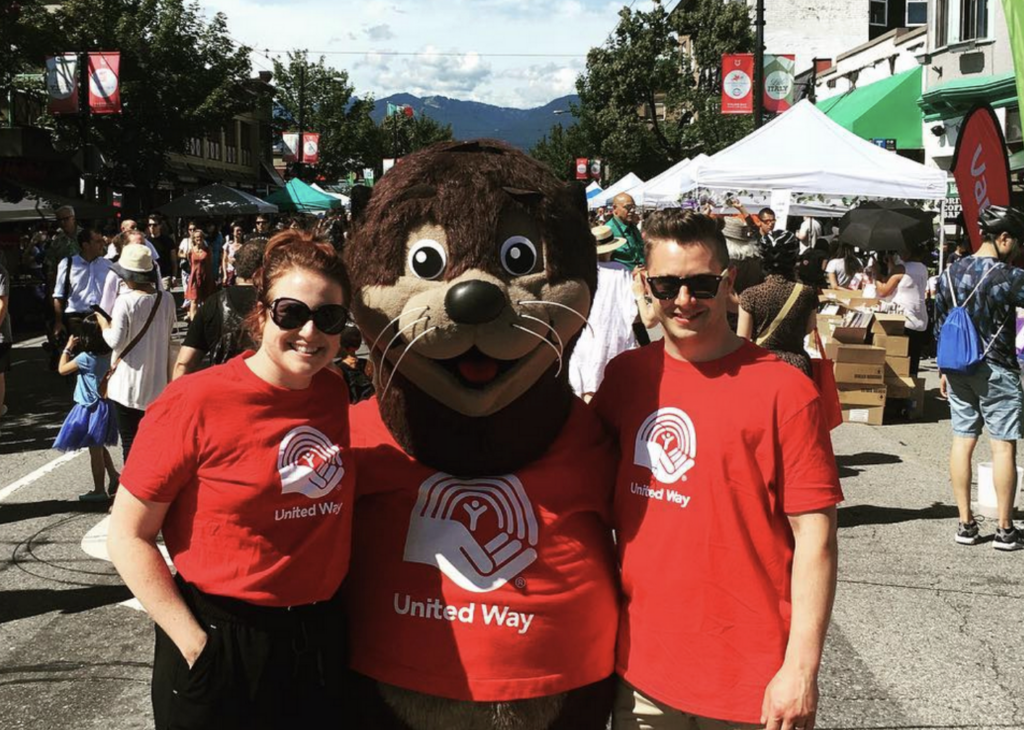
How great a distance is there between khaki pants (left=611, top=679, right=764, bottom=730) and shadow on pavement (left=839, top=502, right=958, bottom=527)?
4447mm

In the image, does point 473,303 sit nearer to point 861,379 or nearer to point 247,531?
point 247,531

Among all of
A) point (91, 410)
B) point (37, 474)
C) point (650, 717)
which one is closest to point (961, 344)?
point (650, 717)

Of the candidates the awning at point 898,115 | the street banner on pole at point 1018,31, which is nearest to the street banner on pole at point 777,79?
the awning at point 898,115

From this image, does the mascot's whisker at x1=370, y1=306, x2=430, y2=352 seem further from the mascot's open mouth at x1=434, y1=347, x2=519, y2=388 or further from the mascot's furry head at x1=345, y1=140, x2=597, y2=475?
the mascot's open mouth at x1=434, y1=347, x2=519, y2=388

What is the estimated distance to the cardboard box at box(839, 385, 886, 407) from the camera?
9.88 metres

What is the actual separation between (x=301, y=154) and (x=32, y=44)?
743 inches

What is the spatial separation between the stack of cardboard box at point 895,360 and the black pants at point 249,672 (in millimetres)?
8813

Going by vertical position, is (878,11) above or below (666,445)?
above

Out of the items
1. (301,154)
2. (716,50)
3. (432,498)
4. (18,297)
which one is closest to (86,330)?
(432,498)

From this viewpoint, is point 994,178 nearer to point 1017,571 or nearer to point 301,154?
point 1017,571

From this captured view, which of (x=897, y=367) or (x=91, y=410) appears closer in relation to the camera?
(x=91, y=410)

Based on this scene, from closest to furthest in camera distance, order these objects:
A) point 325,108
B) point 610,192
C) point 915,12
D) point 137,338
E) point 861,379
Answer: point 137,338, point 861,379, point 610,192, point 915,12, point 325,108

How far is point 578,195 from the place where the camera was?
2801 mm

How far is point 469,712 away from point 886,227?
1141 centimetres
